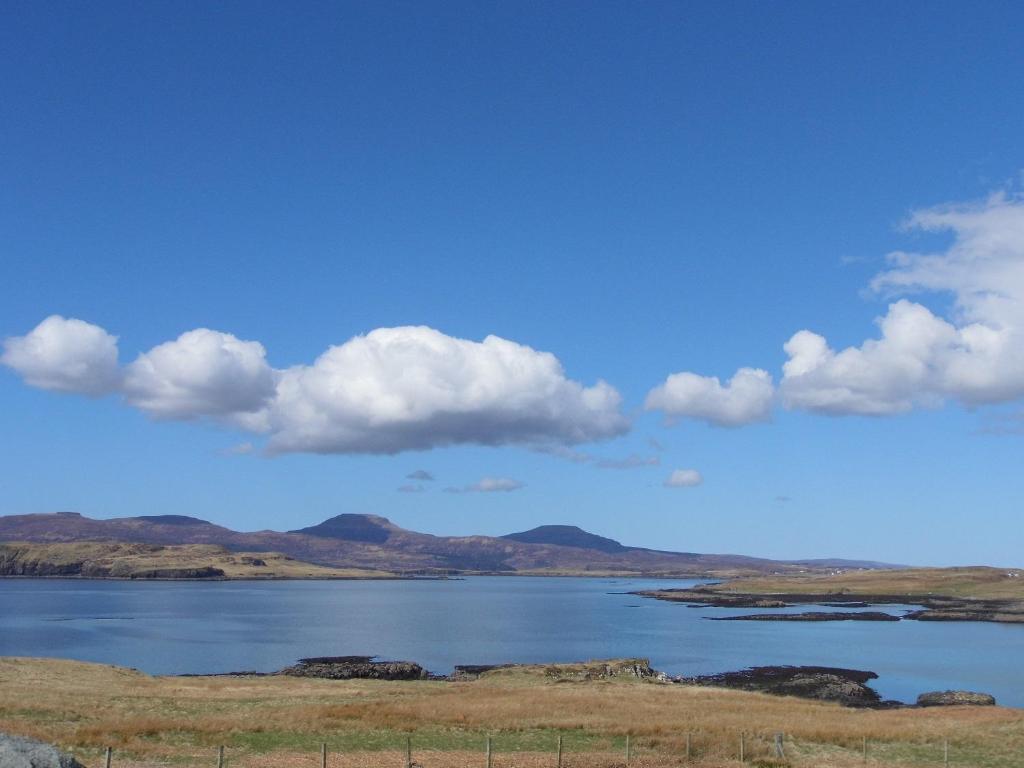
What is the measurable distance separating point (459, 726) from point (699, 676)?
5569 cm

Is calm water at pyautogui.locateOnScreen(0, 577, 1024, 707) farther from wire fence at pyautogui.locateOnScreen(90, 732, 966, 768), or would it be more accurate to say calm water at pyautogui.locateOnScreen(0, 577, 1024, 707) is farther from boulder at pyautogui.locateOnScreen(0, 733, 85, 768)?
boulder at pyautogui.locateOnScreen(0, 733, 85, 768)

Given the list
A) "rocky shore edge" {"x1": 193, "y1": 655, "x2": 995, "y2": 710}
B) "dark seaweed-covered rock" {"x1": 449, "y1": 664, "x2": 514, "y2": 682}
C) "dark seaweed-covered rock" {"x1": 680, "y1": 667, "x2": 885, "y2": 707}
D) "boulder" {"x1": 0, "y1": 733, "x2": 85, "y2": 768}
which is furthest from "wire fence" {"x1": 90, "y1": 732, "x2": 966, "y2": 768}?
"dark seaweed-covered rock" {"x1": 449, "y1": 664, "x2": 514, "y2": 682}

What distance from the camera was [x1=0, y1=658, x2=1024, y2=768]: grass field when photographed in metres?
38.4

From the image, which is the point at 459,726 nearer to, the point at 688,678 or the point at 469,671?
the point at 688,678

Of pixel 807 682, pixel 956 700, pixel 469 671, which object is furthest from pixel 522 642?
pixel 956 700

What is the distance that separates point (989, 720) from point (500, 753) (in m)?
32.4

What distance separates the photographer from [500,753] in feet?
129

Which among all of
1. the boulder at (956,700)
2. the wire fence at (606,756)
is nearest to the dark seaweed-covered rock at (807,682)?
the boulder at (956,700)

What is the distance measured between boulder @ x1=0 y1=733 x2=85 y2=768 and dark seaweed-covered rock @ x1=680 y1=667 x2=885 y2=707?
70.3 metres

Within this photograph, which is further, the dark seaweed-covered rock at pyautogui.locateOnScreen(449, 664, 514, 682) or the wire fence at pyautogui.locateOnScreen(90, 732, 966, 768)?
the dark seaweed-covered rock at pyautogui.locateOnScreen(449, 664, 514, 682)

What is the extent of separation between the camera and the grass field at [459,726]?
38381 mm

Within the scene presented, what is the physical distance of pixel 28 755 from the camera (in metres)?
24.5

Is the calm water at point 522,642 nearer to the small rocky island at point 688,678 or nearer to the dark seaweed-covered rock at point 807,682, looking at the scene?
the dark seaweed-covered rock at point 807,682

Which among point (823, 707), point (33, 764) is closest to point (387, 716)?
point (33, 764)
